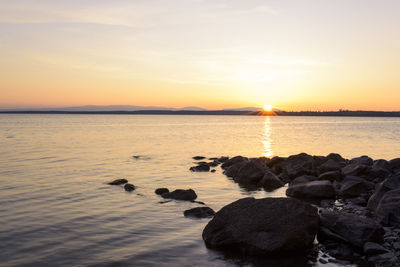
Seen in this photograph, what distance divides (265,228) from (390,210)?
5.10 meters

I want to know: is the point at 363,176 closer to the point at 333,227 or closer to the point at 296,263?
the point at 333,227

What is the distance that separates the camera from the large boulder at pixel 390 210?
11.9 metres

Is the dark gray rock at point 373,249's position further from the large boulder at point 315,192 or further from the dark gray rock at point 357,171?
the dark gray rock at point 357,171

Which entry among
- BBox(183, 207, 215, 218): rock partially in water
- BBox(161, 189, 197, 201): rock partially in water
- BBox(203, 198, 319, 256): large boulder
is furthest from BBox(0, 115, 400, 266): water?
BBox(203, 198, 319, 256): large boulder

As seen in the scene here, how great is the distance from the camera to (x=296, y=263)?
9.55 meters

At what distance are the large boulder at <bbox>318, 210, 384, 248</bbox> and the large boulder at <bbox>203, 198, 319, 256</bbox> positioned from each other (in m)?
0.63

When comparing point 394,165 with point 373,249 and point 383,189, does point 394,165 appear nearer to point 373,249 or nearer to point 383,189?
point 383,189

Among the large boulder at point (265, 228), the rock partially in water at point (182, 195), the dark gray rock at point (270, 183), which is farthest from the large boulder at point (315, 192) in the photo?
the large boulder at point (265, 228)

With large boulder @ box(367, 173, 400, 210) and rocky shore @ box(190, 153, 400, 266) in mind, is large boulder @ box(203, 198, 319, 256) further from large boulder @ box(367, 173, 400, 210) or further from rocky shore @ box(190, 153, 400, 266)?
large boulder @ box(367, 173, 400, 210)

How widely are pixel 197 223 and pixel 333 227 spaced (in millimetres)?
4875

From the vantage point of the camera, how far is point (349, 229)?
10.4 m

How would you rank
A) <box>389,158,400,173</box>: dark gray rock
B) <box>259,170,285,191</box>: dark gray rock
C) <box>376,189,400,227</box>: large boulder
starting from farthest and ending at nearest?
<box>389,158,400,173</box>: dark gray rock
<box>259,170,285,191</box>: dark gray rock
<box>376,189,400,227</box>: large boulder

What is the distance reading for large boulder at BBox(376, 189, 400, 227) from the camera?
11945mm

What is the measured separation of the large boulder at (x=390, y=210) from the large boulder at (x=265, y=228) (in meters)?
3.24
